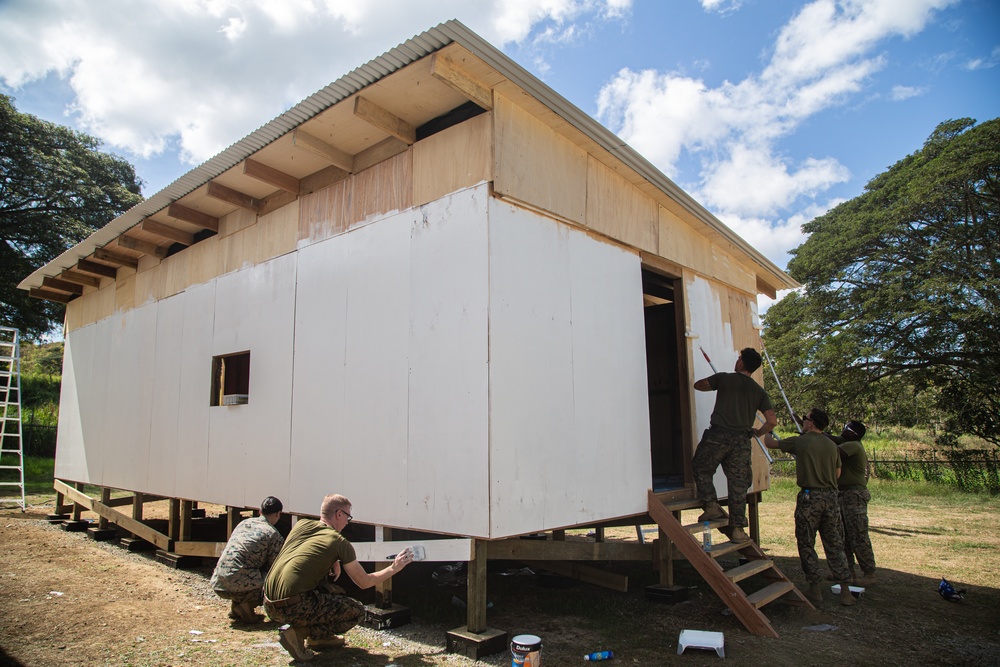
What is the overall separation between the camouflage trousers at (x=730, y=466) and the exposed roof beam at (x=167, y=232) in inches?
290

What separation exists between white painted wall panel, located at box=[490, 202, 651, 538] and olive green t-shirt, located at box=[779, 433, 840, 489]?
1.65 meters

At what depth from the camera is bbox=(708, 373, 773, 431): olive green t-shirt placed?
6211 millimetres

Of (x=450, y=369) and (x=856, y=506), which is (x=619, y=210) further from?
(x=856, y=506)

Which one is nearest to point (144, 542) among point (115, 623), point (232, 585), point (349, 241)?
point (115, 623)

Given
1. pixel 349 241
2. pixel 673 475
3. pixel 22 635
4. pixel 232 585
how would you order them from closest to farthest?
pixel 22 635
pixel 232 585
pixel 349 241
pixel 673 475

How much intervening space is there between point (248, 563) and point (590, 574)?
367cm

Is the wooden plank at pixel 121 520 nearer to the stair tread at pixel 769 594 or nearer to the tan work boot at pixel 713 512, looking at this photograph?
the tan work boot at pixel 713 512

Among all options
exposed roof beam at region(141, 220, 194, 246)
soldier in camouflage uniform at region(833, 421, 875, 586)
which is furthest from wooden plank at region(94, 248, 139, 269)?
soldier in camouflage uniform at region(833, 421, 875, 586)

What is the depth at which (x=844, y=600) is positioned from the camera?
6098mm

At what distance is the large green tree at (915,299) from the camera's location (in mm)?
16609

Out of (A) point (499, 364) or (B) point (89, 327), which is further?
(B) point (89, 327)

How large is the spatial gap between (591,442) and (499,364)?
136cm

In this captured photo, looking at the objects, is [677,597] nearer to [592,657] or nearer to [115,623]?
[592,657]

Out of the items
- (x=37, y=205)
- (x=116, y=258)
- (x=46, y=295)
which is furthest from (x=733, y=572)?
(x=37, y=205)
